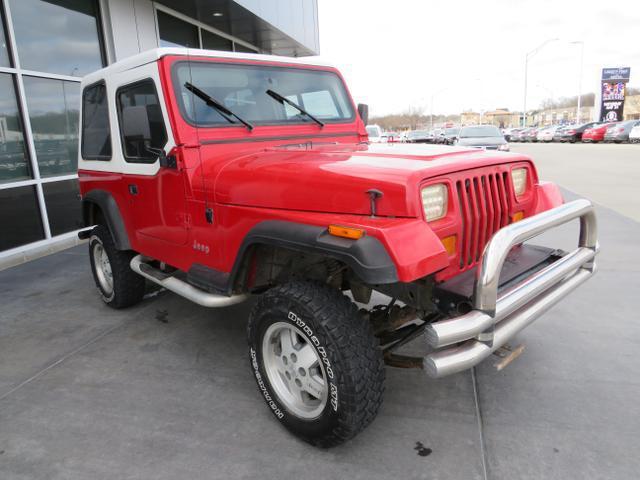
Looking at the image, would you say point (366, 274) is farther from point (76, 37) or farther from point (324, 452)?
point (76, 37)

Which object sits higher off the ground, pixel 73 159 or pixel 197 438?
pixel 73 159

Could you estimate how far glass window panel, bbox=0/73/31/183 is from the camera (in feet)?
20.1

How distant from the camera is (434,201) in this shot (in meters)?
2.17

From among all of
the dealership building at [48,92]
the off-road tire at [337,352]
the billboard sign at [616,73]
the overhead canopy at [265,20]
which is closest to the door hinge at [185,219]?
the off-road tire at [337,352]

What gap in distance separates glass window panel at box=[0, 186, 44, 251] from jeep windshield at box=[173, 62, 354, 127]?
4.51m

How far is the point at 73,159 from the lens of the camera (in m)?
7.36

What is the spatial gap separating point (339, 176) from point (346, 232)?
33 cm

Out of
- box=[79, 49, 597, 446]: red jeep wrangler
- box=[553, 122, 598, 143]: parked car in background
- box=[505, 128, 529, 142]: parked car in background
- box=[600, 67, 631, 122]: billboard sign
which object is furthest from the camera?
box=[600, 67, 631, 122]: billboard sign

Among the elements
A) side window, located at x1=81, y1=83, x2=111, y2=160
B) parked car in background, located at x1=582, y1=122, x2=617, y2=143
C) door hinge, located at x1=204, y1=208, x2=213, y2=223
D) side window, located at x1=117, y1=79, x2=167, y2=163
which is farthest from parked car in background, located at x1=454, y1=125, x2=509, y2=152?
parked car in background, located at x1=582, y1=122, x2=617, y2=143

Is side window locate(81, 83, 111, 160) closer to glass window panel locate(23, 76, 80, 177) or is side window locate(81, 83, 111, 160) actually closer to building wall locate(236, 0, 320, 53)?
glass window panel locate(23, 76, 80, 177)

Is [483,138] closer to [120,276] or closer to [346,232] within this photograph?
[120,276]

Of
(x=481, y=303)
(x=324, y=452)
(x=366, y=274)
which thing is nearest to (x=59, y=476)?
(x=324, y=452)

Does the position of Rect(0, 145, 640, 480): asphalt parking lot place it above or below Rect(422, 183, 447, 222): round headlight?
below

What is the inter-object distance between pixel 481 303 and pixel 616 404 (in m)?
1.38
